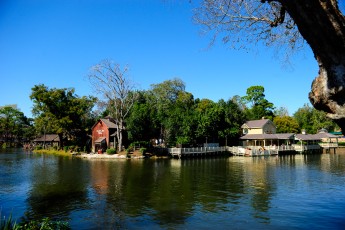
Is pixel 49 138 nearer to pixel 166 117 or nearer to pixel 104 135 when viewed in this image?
pixel 104 135

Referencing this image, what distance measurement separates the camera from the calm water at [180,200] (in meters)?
15.2

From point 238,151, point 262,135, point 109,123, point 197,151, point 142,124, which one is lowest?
point 238,151

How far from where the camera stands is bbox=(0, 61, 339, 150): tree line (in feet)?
182

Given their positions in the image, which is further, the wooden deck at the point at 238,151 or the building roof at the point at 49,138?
the building roof at the point at 49,138

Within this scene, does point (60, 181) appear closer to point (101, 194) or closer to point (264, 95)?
point (101, 194)

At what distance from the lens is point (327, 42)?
18.7 ft

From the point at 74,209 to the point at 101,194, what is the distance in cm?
436

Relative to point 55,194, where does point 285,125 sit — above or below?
above

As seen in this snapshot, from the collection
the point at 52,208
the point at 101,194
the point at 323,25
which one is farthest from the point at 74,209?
the point at 323,25

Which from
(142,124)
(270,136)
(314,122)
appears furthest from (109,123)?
(314,122)

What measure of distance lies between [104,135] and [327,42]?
59130mm

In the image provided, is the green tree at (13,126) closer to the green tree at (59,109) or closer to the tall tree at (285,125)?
the green tree at (59,109)

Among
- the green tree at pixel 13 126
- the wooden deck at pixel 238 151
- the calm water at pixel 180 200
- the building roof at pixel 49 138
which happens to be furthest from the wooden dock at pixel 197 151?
the green tree at pixel 13 126

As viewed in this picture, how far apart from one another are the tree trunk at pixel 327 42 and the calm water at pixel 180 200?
10.2m
